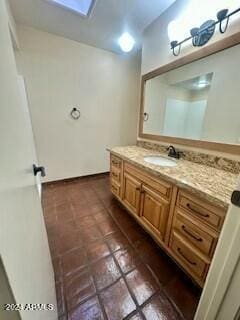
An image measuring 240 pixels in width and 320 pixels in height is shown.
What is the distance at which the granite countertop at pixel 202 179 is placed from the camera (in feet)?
2.88

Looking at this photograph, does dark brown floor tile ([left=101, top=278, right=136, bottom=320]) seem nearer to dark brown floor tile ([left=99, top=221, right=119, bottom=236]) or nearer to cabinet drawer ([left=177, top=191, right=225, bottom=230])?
dark brown floor tile ([left=99, top=221, right=119, bottom=236])

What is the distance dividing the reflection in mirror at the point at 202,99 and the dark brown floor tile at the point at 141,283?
1.36 m

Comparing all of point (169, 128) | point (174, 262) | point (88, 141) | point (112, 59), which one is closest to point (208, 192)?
point (174, 262)

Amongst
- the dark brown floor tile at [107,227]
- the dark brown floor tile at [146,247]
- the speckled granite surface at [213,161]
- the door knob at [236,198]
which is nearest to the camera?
the door knob at [236,198]

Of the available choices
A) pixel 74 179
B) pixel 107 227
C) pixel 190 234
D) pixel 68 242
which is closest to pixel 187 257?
pixel 190 234

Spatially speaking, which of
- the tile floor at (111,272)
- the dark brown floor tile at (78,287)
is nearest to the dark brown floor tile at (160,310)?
the tile floor at (111,272)

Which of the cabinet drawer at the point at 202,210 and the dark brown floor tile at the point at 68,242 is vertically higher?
the cabinet drawer at the point at 202,210

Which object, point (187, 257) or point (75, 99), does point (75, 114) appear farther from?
point (187, 257)

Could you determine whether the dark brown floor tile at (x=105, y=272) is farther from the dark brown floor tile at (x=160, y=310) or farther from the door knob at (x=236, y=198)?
the door knob at (x=236, y=198)

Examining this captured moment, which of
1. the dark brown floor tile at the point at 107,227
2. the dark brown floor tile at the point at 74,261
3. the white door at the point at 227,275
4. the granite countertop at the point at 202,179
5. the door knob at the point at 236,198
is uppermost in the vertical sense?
the door knob at the point at 236,198

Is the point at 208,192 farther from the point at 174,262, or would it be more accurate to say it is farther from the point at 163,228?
the point at 174,262

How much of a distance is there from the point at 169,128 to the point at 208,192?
1165 millimetres

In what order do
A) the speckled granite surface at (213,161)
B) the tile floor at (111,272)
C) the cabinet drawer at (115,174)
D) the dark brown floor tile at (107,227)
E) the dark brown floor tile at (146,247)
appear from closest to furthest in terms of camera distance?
1. the tile floor at (111,272)
2. the speckled granite surface at (213,161)
3. the dark brown floor tile at (146,247)
4. the dark brown floor tile at (107,227)
5. the cabinet drawer at (115,174)

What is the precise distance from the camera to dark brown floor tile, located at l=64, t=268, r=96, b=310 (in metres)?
1.02
